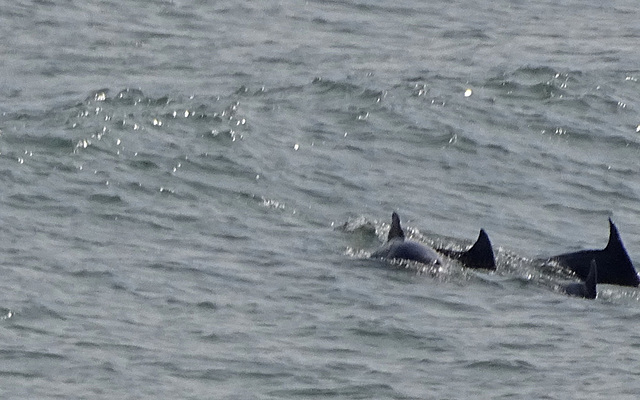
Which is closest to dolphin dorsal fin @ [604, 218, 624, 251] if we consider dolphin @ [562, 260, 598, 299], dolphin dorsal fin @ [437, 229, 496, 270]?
dolphin @ [562, 260, 598, 299]

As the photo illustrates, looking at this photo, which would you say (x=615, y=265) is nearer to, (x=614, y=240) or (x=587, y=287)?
(x=614, y=240)

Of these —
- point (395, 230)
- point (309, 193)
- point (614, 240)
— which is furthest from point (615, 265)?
point (309, 193)

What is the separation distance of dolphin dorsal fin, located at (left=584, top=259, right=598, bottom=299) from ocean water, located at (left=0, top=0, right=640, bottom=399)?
0.10m

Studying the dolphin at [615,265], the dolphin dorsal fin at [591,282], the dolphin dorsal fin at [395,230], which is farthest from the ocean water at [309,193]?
the dolphin dorsal fin at [395,230]

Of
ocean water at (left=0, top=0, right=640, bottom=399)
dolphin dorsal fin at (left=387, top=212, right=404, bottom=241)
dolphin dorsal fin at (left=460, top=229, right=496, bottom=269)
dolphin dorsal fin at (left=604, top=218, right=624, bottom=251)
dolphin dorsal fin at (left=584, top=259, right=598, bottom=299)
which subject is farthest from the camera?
dolphin dorsal fin at (left=387, top=212, right=404, bottom=241)

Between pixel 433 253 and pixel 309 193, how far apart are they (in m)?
3.03

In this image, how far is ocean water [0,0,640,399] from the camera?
1376 cm

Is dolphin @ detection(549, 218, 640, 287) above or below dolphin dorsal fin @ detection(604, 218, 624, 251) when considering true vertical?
below

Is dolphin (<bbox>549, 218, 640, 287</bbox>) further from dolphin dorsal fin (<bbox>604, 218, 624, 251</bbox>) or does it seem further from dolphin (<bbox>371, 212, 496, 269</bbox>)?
dolphin (<bbox>371, 212, 496, 269</bbox>)

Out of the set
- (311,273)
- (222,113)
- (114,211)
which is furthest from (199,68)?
(311,273)

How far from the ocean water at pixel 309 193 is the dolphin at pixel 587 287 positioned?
113mm

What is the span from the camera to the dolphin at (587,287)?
53.5ft

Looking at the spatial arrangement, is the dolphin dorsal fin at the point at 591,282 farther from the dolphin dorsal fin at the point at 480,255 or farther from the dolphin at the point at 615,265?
the dolphin dorsal fin at the point at 480,255

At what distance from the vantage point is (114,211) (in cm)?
1809
